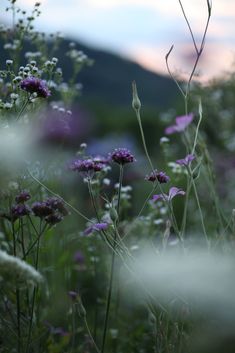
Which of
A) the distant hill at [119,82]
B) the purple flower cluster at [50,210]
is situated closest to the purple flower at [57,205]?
the purple flower cluster at [50,210]

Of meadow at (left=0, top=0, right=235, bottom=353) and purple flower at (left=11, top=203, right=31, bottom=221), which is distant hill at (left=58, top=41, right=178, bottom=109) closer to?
meadow at (left=0, top=0, right=235, bottom=353)

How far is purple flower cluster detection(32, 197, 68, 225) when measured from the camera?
2219 millimetres

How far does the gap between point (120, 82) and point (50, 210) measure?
12655 mm

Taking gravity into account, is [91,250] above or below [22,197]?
below

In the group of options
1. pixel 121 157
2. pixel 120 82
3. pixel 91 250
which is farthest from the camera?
pixel 120 82

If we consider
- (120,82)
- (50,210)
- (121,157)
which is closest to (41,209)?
(50,210)

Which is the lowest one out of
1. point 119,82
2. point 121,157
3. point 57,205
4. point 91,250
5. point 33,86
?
point 119,82

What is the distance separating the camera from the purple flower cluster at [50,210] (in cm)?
222

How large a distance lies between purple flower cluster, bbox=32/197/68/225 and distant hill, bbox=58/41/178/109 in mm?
11161

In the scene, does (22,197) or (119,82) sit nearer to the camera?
(22,197)

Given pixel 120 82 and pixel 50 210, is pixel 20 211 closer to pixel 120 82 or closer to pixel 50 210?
pixel 50 210

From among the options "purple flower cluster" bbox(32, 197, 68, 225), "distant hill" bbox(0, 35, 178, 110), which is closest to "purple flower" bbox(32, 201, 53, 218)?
"purple flower cluster" bbox(32, 197, 68, 225)

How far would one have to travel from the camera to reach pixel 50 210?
224cm

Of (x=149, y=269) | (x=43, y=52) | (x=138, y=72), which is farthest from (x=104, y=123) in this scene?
(x=149, y=269)
